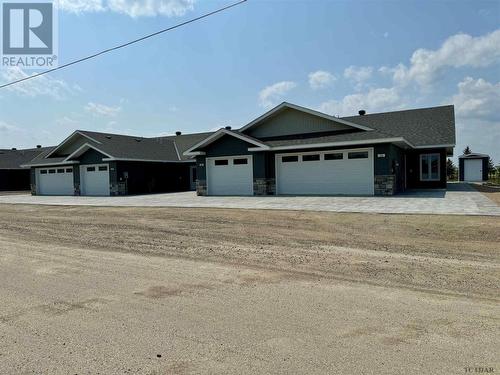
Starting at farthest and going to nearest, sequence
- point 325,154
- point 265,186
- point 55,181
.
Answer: point 55,181
point 265,186
point 325,154

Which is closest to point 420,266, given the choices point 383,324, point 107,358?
point 383,324

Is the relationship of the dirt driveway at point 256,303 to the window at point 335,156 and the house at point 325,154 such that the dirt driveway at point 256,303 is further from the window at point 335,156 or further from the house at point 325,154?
the window at point 335,156

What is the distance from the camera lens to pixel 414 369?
3195 mm

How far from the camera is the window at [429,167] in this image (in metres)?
24.2

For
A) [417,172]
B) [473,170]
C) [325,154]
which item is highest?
[325,154]

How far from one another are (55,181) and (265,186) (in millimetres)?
18860

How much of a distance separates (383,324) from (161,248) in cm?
534

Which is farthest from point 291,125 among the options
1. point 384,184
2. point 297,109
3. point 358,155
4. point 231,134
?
point 384,184

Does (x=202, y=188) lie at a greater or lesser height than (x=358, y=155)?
lesser

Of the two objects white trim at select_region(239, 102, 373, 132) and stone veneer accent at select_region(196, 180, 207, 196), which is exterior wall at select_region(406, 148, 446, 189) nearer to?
white trim at select_region(239, 102, 373, 132)

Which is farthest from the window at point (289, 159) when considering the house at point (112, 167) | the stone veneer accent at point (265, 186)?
the house at point (112, 167)

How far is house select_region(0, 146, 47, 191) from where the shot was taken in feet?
137

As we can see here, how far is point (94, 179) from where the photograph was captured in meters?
28.5

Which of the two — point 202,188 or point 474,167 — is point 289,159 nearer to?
point 202,188
